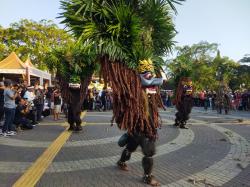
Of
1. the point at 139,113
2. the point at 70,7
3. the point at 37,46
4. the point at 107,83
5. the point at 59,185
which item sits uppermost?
the point at 37,46

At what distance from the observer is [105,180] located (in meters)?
6.00

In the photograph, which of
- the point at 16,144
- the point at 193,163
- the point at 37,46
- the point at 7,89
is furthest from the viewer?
the point at 37,46

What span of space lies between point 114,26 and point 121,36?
222 mm

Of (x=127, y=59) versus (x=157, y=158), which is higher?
(x=127, y=59)

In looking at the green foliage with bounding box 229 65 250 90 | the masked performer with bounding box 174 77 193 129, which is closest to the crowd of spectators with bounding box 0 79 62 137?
the masked performer with bounding box 174 77 193 129

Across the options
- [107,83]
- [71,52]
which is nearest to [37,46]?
[71,52]

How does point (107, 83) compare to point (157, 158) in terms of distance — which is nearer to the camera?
point (107, 83)

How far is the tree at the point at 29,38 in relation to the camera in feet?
147

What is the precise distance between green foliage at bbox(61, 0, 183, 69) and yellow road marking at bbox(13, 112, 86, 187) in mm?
2316

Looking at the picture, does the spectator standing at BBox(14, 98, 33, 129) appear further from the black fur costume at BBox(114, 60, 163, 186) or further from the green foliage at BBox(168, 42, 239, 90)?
the green foliage at BBox(168, 42, 239, 90)

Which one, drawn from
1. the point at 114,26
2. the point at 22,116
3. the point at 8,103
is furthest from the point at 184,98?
the point at 114,26

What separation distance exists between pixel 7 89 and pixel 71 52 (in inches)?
88.7

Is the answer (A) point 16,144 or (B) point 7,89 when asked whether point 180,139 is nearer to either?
(A) point 16,144

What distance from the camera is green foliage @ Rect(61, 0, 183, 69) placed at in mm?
5531
